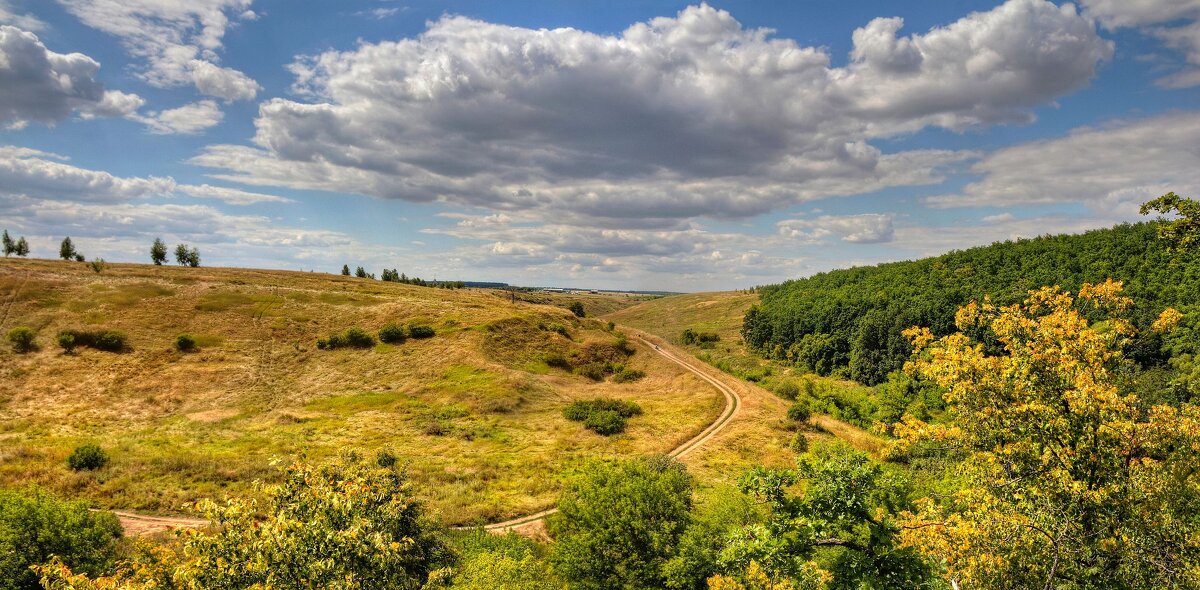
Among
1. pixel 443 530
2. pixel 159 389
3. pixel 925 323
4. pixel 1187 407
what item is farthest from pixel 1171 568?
pixel 925 323

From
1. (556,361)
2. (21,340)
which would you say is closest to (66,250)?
(21,340)

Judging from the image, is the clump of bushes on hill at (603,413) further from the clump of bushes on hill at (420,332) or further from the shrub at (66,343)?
the shrub at (66,343)

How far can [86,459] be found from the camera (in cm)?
3741

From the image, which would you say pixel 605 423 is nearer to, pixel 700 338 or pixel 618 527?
pixel 618 527

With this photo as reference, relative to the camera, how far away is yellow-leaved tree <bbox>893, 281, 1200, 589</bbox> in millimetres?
10969

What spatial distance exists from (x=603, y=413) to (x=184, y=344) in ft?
204

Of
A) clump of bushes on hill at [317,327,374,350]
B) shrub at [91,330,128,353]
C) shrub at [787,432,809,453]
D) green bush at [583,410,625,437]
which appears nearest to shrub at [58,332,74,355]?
shrub at [91,330,128,353]

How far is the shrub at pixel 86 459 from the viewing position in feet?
122

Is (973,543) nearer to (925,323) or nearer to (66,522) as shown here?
(66,522)

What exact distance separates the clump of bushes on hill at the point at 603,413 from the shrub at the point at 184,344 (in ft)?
185

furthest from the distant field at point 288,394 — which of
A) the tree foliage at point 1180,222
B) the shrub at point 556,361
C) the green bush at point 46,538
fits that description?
the tree foliage at point 1180,222

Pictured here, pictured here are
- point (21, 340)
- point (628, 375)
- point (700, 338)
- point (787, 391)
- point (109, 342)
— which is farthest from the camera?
point (700, 338)

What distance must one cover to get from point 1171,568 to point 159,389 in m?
82.5

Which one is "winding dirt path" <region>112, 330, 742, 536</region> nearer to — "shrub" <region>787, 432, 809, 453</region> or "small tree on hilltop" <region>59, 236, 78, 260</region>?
"shrub" <region>787, 432, 809, 453</region>
